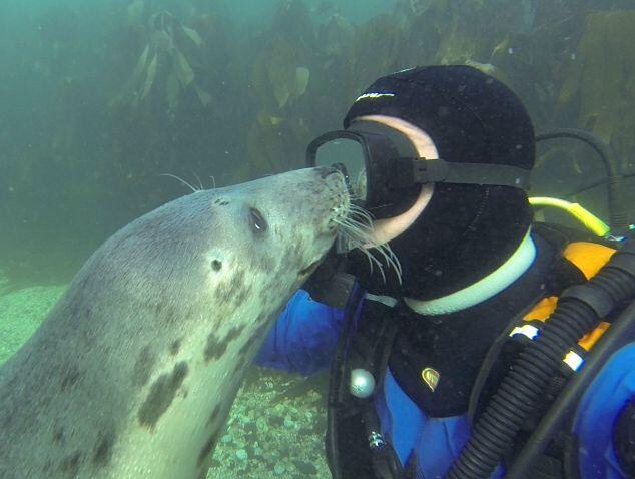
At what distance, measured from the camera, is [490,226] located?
172 cm

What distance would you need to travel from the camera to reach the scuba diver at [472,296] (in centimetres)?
142

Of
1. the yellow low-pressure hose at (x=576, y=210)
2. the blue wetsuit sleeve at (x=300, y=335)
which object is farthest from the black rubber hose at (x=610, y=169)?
the blue wetsuit sleeve at (x=300, y=335)

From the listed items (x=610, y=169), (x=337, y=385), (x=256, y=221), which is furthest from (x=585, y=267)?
(x=256, y=221)

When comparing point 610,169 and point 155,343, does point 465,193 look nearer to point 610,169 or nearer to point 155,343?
point 155,343

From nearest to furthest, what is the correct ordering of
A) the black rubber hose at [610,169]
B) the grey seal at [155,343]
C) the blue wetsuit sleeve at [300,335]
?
the grey seal at [155,343]
the black rubber hose at [610,169]
the blue wetsuit sleeve at [300,335]

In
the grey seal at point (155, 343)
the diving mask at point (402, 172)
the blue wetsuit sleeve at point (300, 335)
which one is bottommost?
the blue wetsuit sleeve at point (300, 335)

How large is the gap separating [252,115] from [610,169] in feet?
25.0

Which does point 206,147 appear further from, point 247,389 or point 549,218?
point 549,218

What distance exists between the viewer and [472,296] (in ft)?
5.85

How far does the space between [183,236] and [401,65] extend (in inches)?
282

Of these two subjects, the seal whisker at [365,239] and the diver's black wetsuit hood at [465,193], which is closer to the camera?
the diver's black wetsuit hood at [465,193]

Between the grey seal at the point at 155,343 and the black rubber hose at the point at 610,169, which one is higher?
the black rubber hose at the point at 610,169

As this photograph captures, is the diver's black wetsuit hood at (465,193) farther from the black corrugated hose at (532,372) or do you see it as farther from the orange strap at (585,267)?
the black corrugated hose at (532,372)

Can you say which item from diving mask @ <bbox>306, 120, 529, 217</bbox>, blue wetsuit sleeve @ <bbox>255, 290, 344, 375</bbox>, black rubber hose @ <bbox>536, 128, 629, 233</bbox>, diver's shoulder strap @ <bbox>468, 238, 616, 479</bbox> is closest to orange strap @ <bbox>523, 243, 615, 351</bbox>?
diver's shoulder strap @ <bbox>468, 238, 616, 479</bbox>
